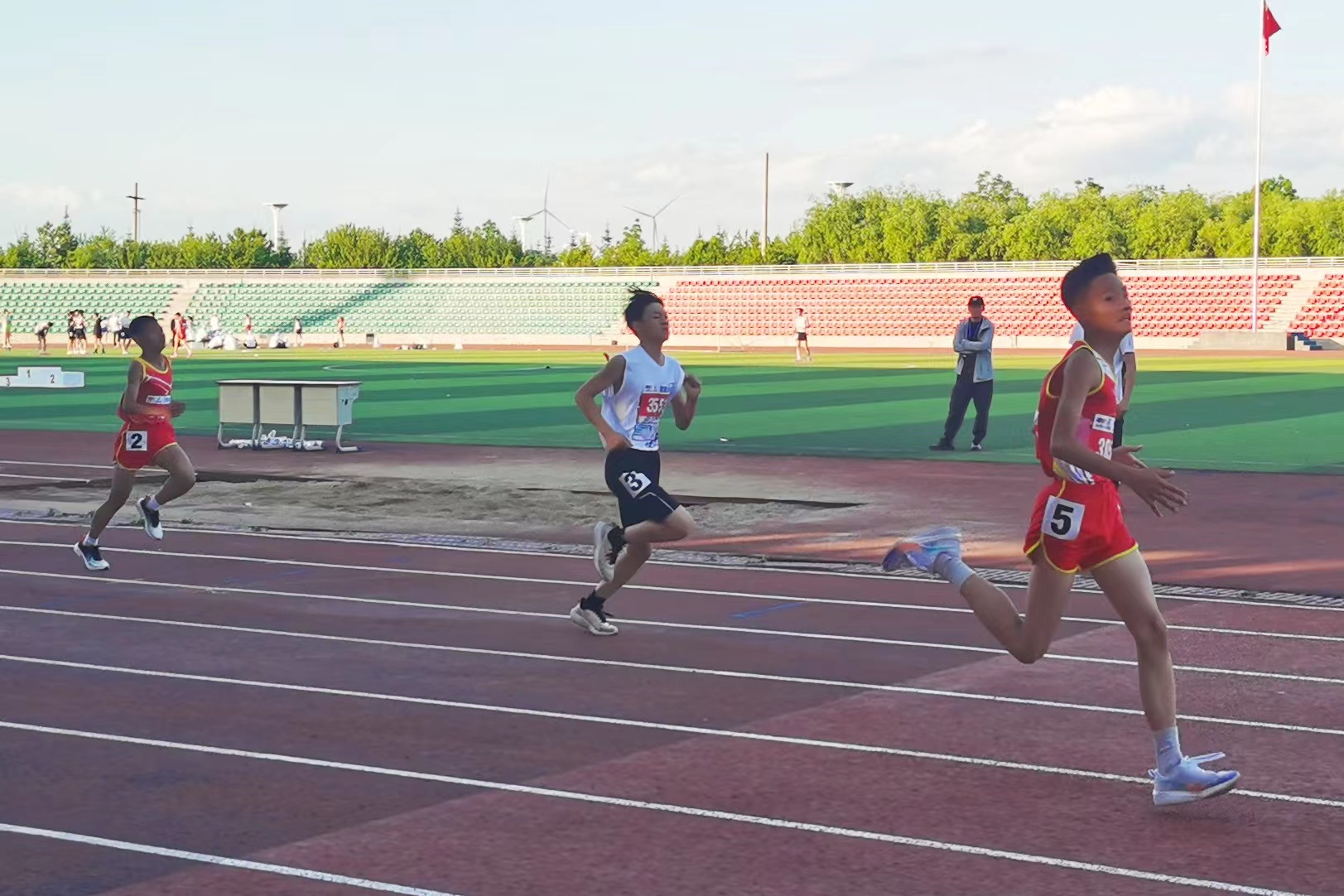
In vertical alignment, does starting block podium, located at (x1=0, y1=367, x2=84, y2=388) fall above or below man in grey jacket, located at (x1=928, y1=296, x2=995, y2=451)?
below

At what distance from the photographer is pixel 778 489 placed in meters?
17.0

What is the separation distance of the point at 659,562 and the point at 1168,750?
6.47 meters

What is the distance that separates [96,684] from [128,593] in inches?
110

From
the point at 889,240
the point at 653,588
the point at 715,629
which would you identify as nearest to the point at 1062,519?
the point at 715,629

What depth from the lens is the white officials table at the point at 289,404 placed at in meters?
21.9

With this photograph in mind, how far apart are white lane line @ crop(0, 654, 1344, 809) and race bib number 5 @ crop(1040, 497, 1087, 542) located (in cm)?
97

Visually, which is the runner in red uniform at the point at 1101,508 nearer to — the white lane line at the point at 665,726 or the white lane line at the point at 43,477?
the white lane line at the point at 665,726

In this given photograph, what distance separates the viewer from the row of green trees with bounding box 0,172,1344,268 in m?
115

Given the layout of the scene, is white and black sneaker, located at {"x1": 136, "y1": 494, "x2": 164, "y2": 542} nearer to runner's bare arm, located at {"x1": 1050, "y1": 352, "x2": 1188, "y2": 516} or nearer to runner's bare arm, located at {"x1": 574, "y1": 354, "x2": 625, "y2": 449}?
Result: runner's bare arm, located at {"x1": 574, "y1": 354, "x2": 625, "y2": 449}

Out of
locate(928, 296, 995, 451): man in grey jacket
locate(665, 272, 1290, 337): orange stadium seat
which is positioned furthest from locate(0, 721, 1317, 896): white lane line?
locate(665, 272, 1290, 337): orange stadium seat

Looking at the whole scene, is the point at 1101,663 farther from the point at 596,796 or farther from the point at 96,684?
the point at 96,684

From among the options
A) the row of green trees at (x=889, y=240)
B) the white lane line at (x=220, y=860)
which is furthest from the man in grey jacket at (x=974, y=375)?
→ the row of green trees at (x=889, y=240)

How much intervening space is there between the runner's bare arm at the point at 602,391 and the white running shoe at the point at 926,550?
2.58m

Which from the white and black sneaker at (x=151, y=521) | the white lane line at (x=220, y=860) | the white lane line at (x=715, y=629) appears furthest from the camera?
the white and black sneaker at (x=151, y=521)
